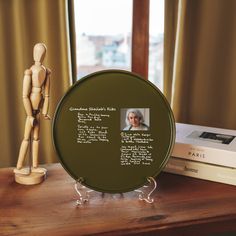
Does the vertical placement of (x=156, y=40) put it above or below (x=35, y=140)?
above

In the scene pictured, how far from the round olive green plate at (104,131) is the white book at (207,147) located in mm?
168

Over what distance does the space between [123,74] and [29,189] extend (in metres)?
0.45

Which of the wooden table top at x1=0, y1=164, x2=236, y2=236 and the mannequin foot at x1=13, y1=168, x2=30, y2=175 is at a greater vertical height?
the mannequin foot at x1=13, y1=168, x2=30, y2=175

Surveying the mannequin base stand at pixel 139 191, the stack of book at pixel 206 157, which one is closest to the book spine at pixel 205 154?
the stack of book at pixel 206 157

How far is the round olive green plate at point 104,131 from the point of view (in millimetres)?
951

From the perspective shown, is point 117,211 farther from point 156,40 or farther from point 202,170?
point 156,40

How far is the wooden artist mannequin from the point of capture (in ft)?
3.13

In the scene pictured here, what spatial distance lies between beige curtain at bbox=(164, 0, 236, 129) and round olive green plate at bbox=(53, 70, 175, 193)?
1.83 ft

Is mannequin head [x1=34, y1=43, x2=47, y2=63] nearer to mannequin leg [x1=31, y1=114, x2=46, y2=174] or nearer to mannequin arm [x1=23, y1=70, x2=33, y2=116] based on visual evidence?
mannequin arm [x1=23, y1=70, x2=33, y2=116]

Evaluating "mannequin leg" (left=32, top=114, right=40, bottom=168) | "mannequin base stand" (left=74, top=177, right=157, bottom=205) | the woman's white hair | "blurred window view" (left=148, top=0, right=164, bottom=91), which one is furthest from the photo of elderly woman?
"blurred window view" (left=148, top=0, right=164, bottom=91)

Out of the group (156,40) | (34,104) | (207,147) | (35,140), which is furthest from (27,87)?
(156,40)

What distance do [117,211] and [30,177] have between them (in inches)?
12.2

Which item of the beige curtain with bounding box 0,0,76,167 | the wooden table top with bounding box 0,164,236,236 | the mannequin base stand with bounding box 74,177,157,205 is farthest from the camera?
the beige curtain with bounding box 0,0,76,167

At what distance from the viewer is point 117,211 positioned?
0.89 m
